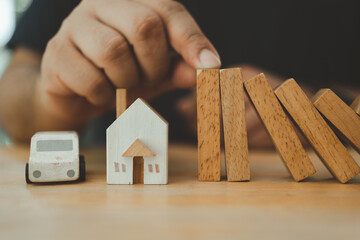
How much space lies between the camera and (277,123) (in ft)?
2.25

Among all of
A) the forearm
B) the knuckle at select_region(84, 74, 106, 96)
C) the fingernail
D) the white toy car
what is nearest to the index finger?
the fingernail

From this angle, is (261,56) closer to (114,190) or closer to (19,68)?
(19,68)

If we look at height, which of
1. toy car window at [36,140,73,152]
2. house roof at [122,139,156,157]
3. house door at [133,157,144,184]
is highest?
toy car window at [36,140,73,152]

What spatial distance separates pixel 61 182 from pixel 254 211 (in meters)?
0.43

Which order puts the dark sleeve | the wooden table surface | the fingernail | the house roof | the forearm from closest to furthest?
the wooden table surface
the house roof
the fingernail
the forearm
the dark sleeve

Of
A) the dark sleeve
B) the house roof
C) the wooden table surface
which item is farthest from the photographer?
the dark sleeve

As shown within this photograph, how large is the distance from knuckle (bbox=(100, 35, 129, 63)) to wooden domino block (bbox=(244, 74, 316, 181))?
423 millimetres

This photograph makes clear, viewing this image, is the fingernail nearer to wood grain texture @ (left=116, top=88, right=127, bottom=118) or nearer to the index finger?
the index finger

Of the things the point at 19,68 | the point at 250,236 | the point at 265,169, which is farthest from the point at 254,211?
the point at 19,68

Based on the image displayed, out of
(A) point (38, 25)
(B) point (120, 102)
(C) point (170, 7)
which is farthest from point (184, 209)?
(A) point (38, 25)

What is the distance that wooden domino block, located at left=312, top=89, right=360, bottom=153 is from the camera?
2.19 ft

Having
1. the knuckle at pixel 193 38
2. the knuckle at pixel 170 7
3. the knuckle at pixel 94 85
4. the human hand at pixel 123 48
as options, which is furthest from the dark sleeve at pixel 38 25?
the knuckle at pixel 193 38

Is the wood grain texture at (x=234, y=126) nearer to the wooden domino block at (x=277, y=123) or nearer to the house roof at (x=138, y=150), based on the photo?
the wooden domino block at (x=277, y=123)

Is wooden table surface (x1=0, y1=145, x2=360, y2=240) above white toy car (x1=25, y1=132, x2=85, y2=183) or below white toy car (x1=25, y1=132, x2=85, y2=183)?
below
